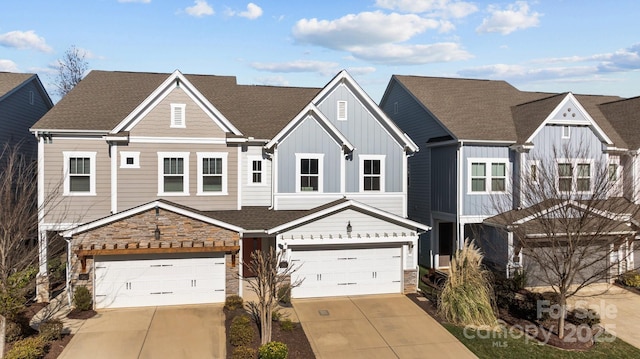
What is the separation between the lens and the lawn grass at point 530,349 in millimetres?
13539

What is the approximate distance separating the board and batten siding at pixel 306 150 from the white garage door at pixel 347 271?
10.7 feet

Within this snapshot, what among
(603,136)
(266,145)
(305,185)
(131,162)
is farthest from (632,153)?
(131,162)

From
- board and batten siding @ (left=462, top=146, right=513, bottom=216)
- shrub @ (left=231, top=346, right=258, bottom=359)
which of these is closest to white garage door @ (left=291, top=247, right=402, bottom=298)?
board and batten siding @ (left=462, top=146, right=513, bottom=216)

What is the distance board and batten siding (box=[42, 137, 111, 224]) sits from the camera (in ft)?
62.3

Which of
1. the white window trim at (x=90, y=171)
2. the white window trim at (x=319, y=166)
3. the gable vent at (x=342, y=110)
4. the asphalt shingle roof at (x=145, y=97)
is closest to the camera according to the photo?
the white window trim at (x=90, y=171)

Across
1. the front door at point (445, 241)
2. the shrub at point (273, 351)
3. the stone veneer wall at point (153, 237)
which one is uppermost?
the stone veneer wall at point (153, 237)

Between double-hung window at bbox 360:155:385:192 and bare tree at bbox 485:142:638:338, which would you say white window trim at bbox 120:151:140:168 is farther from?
bare tree at bbox 485:142:638:338

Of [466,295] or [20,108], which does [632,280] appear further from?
[20,108]

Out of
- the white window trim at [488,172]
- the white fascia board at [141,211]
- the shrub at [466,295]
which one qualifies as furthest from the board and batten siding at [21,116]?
the white window trim at [488,172]

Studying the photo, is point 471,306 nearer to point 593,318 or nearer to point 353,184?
point 593,318

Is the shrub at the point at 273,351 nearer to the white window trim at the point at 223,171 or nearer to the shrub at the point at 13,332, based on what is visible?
the shrub at the point at 13,332

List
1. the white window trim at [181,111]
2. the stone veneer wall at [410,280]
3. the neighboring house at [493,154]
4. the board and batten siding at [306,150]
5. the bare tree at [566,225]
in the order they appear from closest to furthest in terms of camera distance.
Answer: the bare tree at [566,225] → the white window trim at [181,111] → the stone veneer wall at [410,280] → the board and batten siding at [306,150] → the neighboring house at [493,154]

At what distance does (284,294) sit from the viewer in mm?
17531

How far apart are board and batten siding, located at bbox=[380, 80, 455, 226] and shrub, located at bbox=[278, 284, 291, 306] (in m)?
10.4
